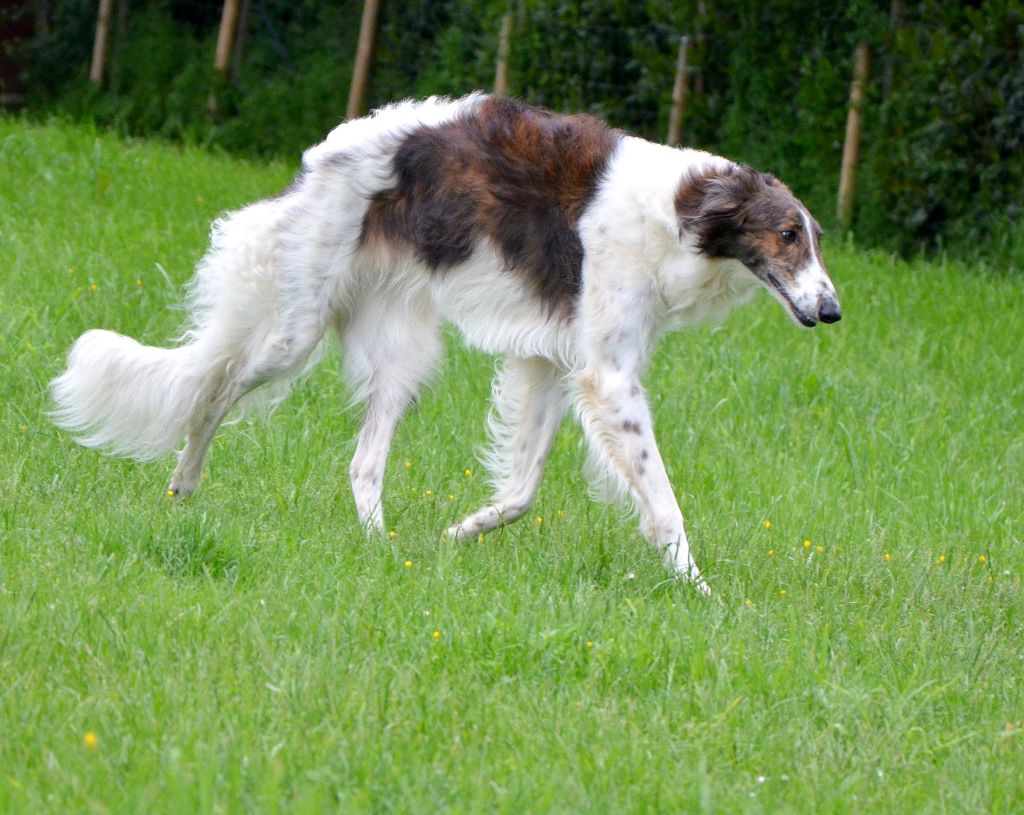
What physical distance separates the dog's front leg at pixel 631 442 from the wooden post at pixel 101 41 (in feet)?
52.8

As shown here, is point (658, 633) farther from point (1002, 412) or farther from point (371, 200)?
point (1002, 412)

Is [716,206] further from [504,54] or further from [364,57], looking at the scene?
[364,57]

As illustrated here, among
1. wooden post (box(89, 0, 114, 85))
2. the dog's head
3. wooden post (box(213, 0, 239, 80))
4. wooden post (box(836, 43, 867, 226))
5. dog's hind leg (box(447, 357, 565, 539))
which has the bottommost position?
wooden post (box(89, 0, 114, 85))

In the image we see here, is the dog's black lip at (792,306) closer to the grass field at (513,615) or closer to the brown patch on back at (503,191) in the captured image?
the brown patch on back at (503,191)

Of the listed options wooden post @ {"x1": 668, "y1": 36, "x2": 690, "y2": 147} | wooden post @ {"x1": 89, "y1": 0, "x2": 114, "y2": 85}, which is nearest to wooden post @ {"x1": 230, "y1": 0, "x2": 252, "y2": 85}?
wooden post @ {"x1": 89, "y1": 0, "x2": 114, "y2": 85}

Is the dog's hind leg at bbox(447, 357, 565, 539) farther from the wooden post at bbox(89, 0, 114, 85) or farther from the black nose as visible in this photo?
the wooden post at bbox(89, 0, 114, 85)

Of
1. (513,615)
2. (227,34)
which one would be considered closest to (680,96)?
(227,34)

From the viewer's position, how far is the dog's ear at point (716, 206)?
16.8ft

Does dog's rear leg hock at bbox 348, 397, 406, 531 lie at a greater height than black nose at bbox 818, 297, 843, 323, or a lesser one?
lesser

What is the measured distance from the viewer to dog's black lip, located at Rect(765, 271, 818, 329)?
500 cm

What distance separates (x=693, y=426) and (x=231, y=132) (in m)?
12.0

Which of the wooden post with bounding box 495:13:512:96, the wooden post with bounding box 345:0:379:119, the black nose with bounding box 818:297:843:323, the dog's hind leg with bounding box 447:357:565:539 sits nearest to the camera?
the black nose with bounding box 818:297:843:323

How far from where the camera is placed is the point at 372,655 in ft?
12.8

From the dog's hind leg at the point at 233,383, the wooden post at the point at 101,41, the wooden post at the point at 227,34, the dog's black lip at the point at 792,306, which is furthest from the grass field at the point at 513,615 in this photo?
the wooden post at the point at 101,41
